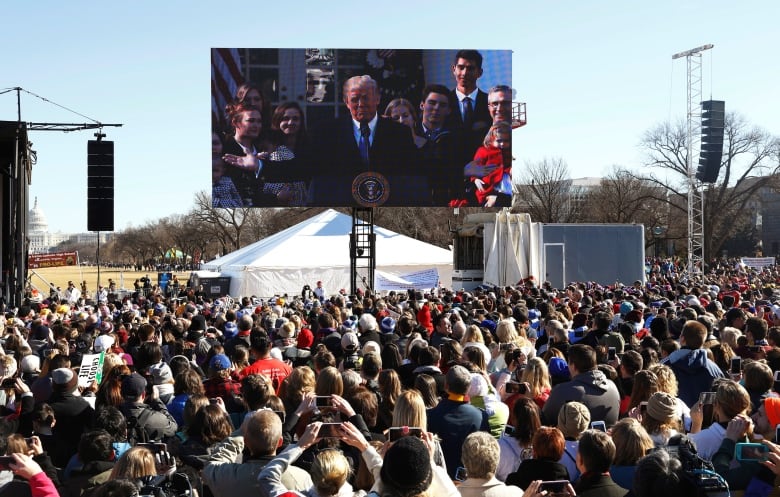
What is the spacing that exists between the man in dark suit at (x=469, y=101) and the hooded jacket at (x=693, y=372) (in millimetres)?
22604

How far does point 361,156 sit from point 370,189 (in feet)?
3.61

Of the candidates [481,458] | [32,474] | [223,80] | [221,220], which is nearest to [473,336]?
[481,458]

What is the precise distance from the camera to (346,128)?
29.9 m

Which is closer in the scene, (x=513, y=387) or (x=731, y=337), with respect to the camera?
(x=513, y=387)

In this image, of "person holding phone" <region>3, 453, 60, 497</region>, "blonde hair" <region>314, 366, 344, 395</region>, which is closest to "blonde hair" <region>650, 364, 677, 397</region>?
"blonde hair" <region>314, 366, 344, 395</region>

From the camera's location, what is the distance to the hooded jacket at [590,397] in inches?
265

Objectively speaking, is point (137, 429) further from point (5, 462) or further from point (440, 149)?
point (440, 149)

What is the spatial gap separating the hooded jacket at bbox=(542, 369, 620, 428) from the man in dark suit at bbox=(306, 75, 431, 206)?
75.8 feet

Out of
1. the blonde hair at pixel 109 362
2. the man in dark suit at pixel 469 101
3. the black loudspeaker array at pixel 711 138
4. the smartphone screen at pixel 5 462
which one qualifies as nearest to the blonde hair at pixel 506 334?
the blonde hair at pixel 109 362

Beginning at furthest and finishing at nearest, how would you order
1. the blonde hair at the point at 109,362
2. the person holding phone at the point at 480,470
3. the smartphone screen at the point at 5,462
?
the blonde hair at the point at 109,362, the person holding phone at the point at 480,470, the smartphone screen at the point at 5,462

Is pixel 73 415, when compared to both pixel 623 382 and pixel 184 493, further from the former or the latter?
pixel 623 382

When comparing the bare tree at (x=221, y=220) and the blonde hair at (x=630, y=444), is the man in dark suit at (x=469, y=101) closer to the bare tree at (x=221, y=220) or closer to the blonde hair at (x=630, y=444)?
the blonde hair at (x=630, y=444)

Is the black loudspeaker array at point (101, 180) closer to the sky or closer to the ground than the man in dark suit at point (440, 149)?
closer to the ground

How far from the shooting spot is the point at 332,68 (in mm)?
30188
